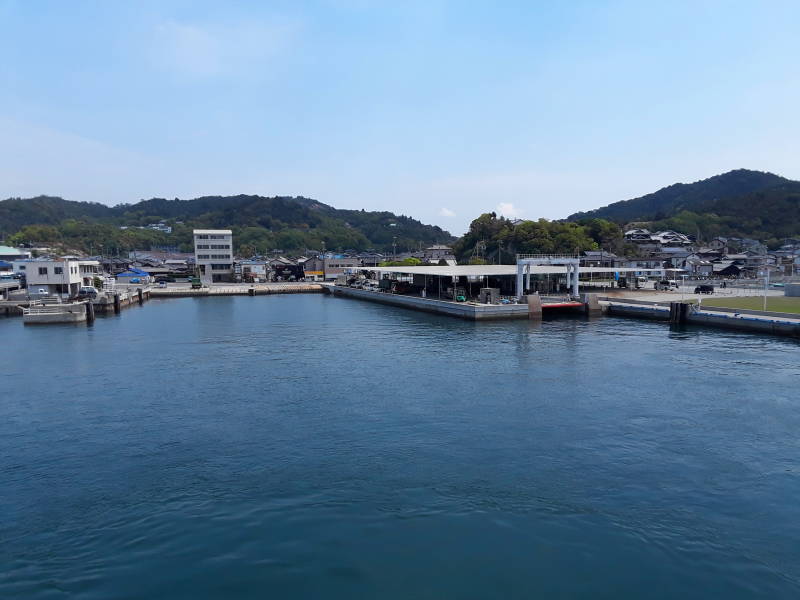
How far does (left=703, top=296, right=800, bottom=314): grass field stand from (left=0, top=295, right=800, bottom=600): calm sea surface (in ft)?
38.9

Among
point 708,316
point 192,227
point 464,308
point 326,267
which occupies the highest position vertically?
point 192,227

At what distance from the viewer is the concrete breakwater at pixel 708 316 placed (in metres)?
27.6

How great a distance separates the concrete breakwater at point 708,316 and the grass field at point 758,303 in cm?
260

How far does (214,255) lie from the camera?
239 ft

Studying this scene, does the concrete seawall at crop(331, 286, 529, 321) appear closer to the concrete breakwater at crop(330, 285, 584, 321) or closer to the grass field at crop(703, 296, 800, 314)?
the concrete breakwater at crop(330, 285, 584, 321)

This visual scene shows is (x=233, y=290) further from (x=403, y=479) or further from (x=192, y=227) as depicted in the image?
(x=192, y=227)

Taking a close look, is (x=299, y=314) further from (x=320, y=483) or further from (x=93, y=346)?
(x=320, y=483)

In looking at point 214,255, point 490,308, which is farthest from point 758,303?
point 214,255

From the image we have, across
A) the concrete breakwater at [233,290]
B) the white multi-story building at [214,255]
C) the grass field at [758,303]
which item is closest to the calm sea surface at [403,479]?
the grass field at [758,303]

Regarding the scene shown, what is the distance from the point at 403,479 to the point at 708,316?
27.9 metres

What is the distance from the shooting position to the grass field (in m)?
32.3

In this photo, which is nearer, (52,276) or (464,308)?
(464,308)

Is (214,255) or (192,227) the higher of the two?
(192,227)

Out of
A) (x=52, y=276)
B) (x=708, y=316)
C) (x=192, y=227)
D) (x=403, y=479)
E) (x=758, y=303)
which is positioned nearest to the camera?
(x=403, y=479)
